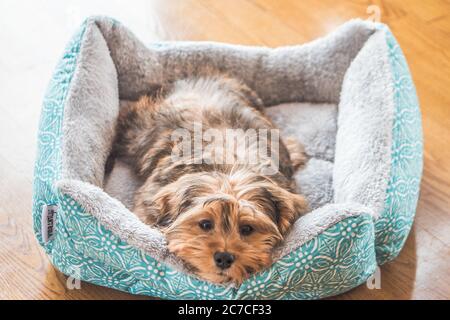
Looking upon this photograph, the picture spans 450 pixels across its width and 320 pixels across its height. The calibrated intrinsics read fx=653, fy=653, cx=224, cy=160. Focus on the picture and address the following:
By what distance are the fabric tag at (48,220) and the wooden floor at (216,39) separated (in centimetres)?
21

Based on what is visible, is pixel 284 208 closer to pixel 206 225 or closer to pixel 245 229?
pixel 245 229

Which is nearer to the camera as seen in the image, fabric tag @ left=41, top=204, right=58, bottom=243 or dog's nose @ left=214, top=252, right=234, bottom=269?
dog's nose @ left=214, top=252, right=234, bottom=269

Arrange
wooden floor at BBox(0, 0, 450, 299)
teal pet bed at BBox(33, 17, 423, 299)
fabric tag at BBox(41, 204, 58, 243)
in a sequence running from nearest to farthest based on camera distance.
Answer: teal pet bed at BBox(33, 17, 423, 299)
fabric tag at BBox(41, 204, 58, 243)
wooden floor at BBox(0, 0, 450, 299)

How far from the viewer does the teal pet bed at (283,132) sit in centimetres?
227

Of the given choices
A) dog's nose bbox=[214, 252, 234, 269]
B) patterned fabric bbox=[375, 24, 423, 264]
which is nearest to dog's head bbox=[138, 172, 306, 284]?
dog's nose bbox=[214, 252, 234, 269]

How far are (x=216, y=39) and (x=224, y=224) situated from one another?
74.1 inches

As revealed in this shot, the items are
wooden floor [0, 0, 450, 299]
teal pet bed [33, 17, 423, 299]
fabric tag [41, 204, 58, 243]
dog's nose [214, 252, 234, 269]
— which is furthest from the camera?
wooden floor [0, 0, 450, 299]

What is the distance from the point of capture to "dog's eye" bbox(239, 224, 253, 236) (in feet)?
7.25

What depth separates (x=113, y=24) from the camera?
301cm

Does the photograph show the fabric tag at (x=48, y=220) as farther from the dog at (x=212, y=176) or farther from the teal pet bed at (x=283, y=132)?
the dog at (x=212, y=176)

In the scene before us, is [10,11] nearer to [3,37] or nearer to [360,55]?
[3,37]

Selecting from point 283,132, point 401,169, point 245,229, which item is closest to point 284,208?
point 245,229

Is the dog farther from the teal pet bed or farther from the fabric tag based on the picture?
the fabric tag

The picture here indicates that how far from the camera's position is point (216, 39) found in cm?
383
